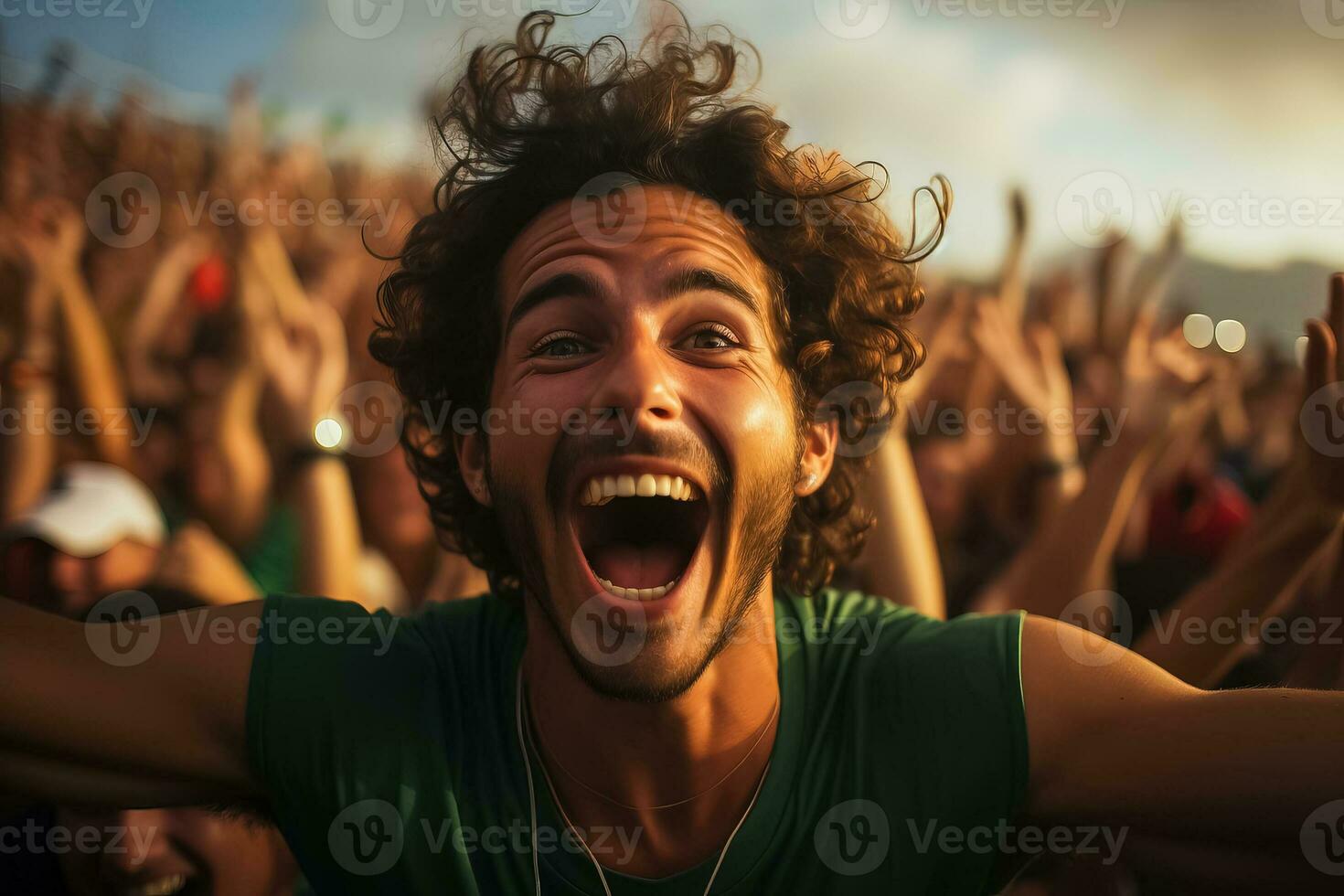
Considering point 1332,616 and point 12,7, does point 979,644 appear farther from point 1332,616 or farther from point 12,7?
point 12,7

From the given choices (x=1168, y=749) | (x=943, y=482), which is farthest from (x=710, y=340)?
(x=943, y=482)

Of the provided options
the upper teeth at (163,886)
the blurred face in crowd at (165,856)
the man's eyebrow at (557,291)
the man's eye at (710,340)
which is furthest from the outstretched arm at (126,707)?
the man's eye at (710,340)

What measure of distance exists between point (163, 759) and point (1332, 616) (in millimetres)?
2290

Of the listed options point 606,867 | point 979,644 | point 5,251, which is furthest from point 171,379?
point 979,644

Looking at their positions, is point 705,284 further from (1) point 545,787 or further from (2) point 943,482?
(2) point 943,482

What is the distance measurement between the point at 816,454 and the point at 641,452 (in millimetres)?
539

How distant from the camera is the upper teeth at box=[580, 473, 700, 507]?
1618mm

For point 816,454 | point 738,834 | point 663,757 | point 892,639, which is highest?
point 816,454

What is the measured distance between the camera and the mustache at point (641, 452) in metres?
1.57

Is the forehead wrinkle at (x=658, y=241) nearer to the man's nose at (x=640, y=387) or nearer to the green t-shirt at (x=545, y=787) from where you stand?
the man's nose at (x=640, y=387)

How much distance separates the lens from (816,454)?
6.50 ft

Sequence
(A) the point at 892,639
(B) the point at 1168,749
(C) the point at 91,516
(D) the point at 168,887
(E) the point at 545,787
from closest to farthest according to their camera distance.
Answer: (B) the point at 1168,749
(E) the point at 545,787
(A) the point at 892,639
(D) the point at 168,887
(C) the point at 91,516

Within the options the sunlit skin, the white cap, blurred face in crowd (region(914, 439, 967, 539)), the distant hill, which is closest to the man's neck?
the sunlit skin

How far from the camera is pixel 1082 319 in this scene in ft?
24.7
